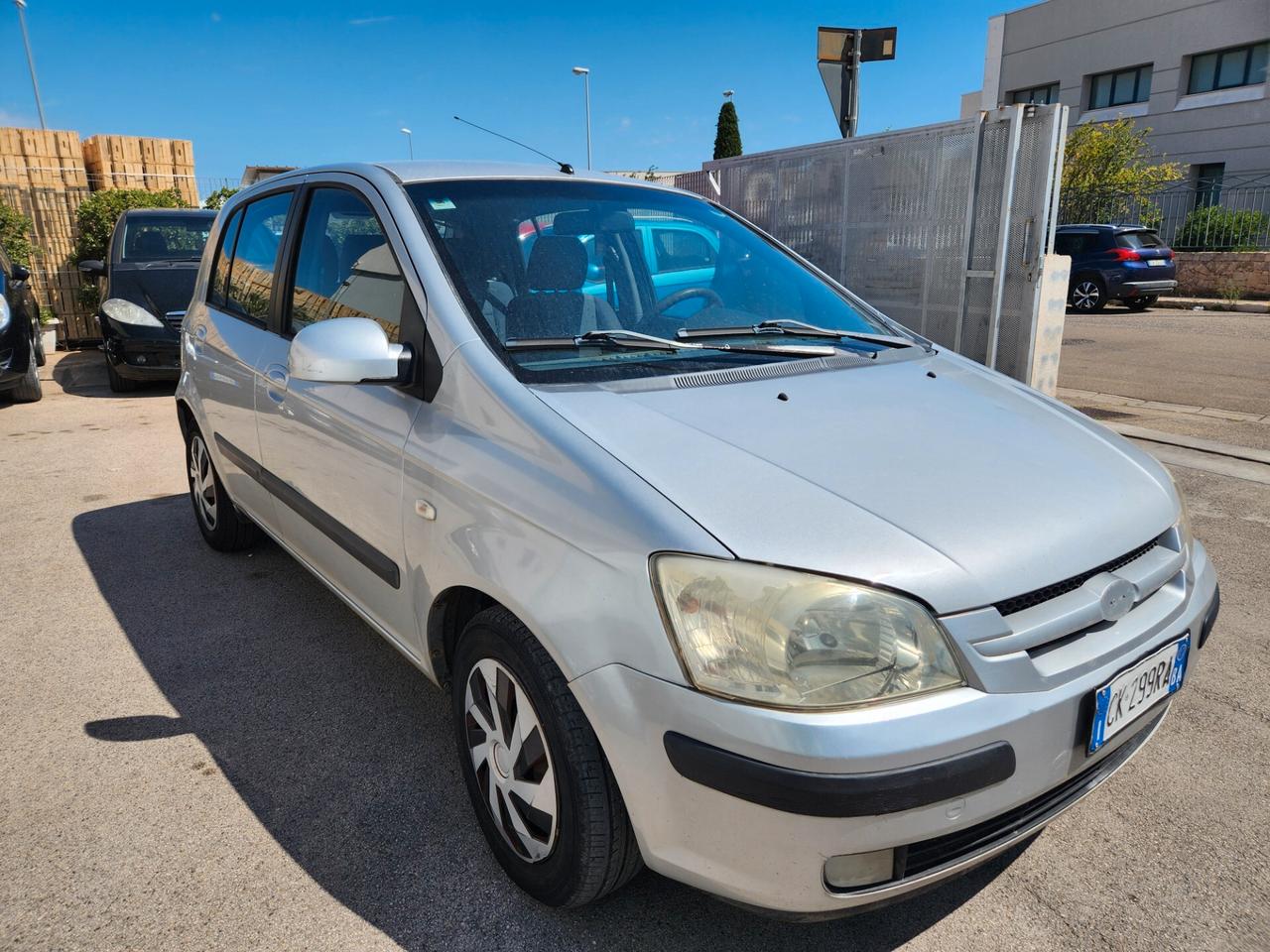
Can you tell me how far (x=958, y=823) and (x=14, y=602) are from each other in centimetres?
385

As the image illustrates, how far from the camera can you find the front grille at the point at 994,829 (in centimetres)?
165

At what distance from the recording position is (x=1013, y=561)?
1695 millimetres

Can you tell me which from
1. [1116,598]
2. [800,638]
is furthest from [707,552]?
[1116,598]

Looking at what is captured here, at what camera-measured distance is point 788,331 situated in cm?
271

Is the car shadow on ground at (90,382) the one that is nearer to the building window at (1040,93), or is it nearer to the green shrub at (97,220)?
the green shrub at (97,220)

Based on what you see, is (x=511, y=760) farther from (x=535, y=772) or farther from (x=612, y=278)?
(x=612, y=278)

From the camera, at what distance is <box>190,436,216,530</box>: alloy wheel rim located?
4242 millimetres

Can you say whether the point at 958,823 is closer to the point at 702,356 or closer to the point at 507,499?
the point at 507,499

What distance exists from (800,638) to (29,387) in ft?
29.1

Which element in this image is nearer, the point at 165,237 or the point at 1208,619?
the point at 1208,619

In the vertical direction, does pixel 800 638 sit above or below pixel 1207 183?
below

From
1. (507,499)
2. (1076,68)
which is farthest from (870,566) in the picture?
(1076,68)

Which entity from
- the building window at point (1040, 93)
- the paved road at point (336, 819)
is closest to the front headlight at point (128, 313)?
the paved road at point (336, 819)

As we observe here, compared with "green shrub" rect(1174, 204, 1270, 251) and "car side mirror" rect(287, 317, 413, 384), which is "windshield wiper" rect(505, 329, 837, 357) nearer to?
"car side mirror" rect(287, 317, 413, 384)
